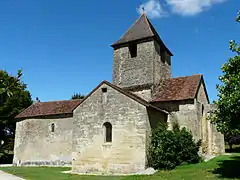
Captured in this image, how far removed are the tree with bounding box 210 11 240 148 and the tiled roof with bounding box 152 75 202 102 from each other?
8.06m

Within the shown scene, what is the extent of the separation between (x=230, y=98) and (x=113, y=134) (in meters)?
9.91

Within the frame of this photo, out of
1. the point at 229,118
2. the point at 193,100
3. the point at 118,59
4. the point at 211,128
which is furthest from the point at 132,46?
the point at 229,118

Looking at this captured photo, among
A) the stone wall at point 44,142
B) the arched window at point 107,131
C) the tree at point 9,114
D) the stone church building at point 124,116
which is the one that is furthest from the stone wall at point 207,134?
the tree at point 9,114

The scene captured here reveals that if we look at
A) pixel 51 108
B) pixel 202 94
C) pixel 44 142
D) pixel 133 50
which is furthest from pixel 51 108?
pixel 202 94

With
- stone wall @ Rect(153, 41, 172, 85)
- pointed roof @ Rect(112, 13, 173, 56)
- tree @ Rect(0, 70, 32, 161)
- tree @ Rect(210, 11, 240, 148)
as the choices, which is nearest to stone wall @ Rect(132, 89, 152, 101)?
stone wall @ Rect(153, 41, 172, 85)

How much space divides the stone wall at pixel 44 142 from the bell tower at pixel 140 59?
294 inches

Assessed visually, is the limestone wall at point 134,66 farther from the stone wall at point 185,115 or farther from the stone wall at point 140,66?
the stone wall at point 185,115

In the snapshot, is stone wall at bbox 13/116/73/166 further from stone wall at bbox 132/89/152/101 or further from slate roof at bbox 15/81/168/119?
stone wall at bbox 132/89/152/101

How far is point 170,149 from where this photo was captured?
2005 cm

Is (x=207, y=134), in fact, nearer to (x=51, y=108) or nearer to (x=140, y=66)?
(x=140, y=66)

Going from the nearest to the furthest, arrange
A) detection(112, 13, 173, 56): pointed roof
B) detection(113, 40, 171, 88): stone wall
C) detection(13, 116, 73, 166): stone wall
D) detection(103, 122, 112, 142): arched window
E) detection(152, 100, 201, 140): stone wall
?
1. detection(103, 122, 112, 142): arched window
2. detection(152, 100, 201, 140): stone wall
3. detection(113, 40, 171, 88): stone wall
4. detection(112, 13, 173, 56): pointed roof
5. detection(13, 116, 73, 166): stone wall

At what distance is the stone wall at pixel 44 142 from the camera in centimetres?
2936

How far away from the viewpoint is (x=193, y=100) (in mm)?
23656

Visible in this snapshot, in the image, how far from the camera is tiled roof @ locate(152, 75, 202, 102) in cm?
2409
